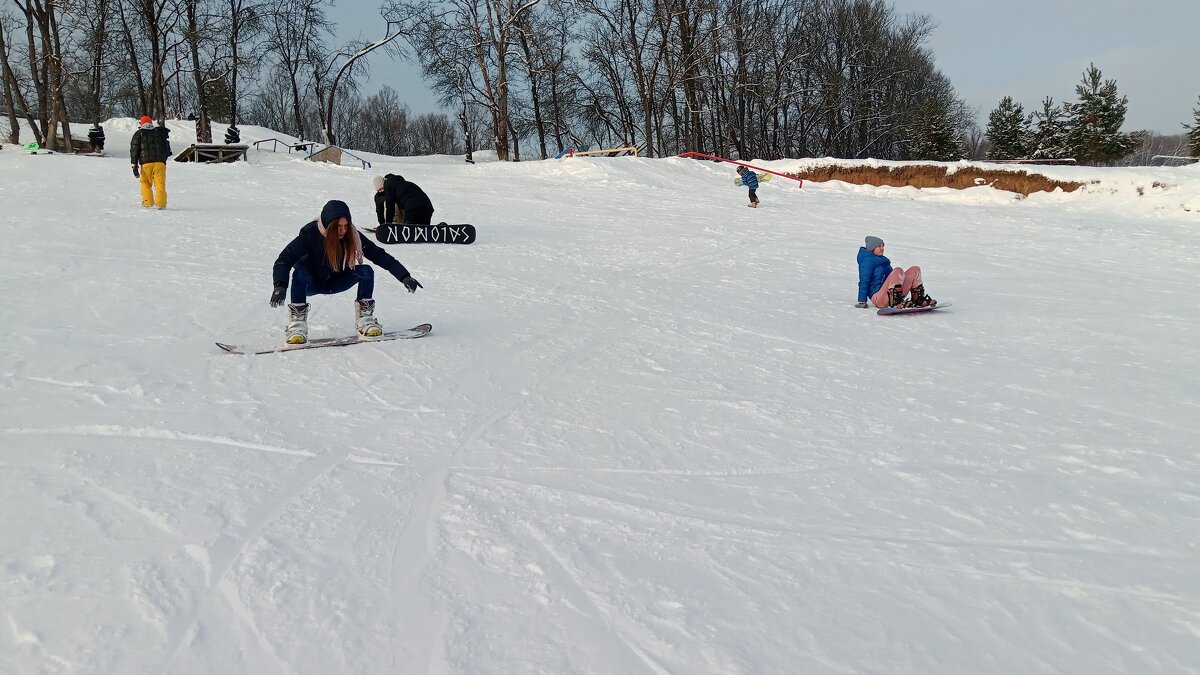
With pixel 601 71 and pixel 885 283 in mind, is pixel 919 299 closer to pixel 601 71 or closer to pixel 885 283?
pixel 885 283

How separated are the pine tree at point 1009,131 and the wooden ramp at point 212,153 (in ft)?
114

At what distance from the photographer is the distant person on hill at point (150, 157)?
1142 centimetres

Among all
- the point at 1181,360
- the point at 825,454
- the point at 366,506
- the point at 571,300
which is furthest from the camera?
A: the point at 571,300

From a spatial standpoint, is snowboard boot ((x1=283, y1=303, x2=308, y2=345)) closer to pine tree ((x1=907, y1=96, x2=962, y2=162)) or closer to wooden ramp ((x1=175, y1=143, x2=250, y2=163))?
wooden ramp ((x1=175, y1=143, x2=250, y2=163))

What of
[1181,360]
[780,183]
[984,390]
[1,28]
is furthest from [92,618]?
[1,28]

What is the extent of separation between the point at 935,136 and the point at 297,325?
3898 cm

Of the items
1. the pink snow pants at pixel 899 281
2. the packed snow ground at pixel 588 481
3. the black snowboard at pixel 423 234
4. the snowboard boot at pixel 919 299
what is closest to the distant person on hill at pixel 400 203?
the black snowboard at pixel 423 234

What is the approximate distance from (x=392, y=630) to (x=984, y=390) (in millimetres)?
4230

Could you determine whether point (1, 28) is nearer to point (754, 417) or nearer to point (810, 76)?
point (754, 417)

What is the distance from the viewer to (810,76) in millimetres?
42094

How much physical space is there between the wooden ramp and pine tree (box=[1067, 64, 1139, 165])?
34508mm

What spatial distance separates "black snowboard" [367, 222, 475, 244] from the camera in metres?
11.2

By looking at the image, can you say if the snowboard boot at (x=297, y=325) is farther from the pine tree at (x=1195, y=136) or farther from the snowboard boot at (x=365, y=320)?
the pine tree at (x=1195, y=136)

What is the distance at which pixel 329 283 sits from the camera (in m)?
5.64
